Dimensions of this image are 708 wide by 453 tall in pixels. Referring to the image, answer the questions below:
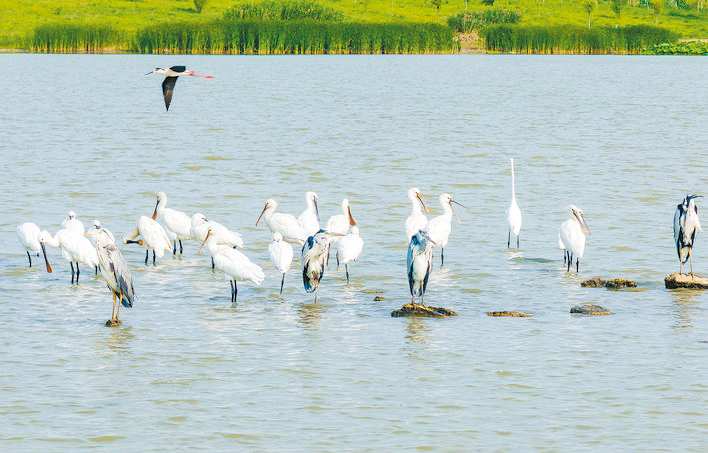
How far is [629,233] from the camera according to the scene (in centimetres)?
1750

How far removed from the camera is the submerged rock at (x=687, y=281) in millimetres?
13297

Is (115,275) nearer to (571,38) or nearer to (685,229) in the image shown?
(685,229)

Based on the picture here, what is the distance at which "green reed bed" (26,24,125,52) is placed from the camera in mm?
81125

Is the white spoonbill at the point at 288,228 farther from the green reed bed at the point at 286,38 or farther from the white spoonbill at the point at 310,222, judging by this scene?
the green reed bed at the point at 286,38

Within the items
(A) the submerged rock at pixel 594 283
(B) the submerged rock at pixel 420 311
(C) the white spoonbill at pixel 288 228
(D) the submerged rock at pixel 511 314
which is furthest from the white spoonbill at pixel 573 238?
(C) the white spoonbill at pixel 288 228

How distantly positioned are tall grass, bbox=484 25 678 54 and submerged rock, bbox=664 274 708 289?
79485 millimetres

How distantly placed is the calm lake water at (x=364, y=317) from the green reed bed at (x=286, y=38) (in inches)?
1851

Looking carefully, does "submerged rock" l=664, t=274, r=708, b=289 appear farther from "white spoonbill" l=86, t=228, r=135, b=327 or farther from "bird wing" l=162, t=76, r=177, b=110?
"bird wing" l=162, t=76, r=177, b=110

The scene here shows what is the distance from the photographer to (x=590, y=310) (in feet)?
40.0

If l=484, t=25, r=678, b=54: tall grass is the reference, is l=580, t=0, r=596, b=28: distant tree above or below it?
above

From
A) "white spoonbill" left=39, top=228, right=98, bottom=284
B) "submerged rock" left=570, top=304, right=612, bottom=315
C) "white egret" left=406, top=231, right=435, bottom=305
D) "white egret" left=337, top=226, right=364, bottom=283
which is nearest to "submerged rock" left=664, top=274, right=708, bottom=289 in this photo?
"submerged rock" left=570, top=304, right=612, bottom=315

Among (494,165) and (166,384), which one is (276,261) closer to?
(166,384)

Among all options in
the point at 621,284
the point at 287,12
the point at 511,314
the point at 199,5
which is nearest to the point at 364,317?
the point at 511,314

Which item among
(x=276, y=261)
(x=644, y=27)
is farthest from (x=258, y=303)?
(x=644, y=27)
